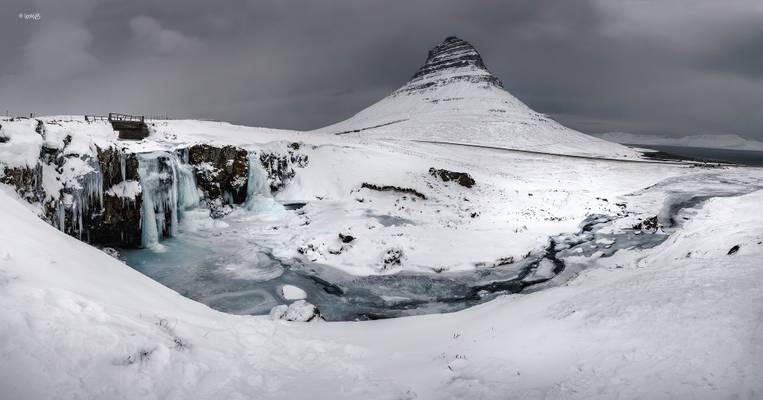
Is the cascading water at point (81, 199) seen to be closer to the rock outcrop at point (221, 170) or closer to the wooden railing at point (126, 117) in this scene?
the rock outcrop at point (221, 170)

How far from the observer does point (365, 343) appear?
31.0 ft

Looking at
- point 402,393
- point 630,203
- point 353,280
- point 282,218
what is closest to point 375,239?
point 353,280

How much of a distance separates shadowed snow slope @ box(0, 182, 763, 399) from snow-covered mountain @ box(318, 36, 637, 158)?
3626 inches

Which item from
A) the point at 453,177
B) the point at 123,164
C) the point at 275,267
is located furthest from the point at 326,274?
the point at 453,177

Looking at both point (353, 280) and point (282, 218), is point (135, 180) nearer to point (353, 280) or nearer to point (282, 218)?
point (282, 218)

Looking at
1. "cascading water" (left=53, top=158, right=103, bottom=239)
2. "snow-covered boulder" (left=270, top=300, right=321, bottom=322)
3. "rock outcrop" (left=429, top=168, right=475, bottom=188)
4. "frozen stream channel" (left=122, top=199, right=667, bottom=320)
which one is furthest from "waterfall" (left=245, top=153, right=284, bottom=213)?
"snow-covered boulder" (left=270, top=300, right=321, bottom=322)

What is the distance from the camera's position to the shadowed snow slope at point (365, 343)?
5.43 m

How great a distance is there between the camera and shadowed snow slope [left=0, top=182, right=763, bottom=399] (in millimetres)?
5430

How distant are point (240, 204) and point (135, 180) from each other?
815 cm

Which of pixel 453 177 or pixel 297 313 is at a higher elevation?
pixel 453 177

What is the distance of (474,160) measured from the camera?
55.7 meters

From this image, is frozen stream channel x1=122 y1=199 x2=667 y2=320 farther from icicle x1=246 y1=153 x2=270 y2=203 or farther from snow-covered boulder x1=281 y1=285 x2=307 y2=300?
icicle x1=246 y1=153 x2=270 y2=203

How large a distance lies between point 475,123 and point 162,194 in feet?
373

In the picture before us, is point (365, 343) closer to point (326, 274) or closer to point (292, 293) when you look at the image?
point (292, 293)
